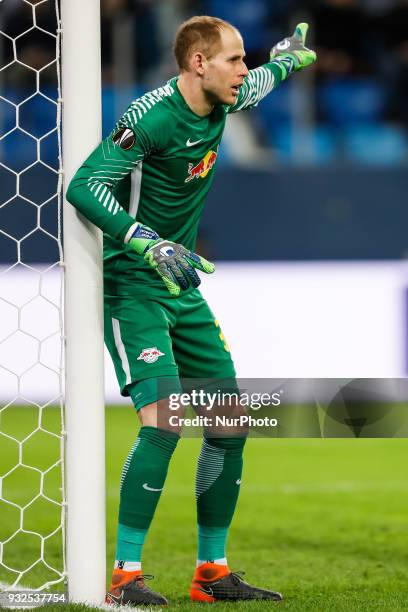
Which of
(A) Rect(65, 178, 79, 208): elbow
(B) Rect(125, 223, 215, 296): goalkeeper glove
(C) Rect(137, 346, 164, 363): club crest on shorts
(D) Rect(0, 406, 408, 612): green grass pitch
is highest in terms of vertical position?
(A) Rect(65, 178, 79, 208): elbow

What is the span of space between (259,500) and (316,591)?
2.29 metres

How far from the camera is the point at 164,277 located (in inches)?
133

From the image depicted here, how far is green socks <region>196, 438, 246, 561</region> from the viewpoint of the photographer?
3799 mm

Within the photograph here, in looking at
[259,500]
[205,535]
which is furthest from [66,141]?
[259,500]

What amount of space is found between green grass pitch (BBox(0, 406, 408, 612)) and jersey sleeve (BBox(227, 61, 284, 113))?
166 cm

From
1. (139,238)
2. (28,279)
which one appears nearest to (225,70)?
(139,238)

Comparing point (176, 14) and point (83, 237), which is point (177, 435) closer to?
point (83, 237)

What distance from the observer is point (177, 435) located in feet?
11.7

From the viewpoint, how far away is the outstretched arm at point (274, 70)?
4078 millimetres

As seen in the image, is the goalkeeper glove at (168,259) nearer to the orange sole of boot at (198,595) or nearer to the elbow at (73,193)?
the elbow at (73,193)

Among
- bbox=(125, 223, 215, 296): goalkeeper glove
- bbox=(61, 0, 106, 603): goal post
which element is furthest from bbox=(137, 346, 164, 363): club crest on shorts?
bbox=(125, 223, 215, 296): goalkeeper glove

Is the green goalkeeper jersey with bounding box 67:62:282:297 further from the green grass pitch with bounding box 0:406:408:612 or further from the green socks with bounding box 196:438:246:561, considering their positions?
the green grass pitch with bounding box 0:406:408:612

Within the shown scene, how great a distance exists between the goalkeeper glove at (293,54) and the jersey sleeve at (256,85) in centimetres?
4

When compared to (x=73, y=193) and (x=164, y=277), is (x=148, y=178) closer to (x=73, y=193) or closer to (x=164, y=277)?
(x=73, y=193)
